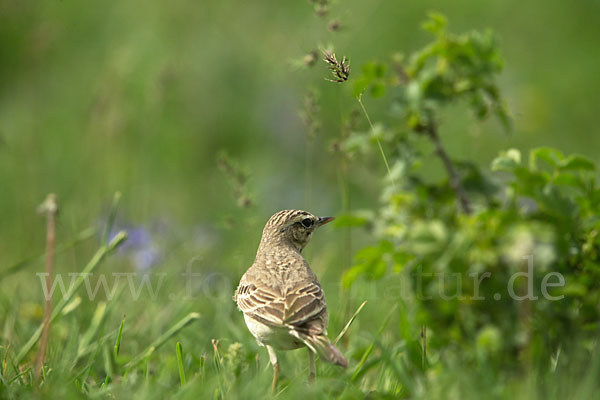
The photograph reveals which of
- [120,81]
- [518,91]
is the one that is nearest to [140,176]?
[120,81]

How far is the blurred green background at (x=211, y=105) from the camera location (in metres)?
7.55

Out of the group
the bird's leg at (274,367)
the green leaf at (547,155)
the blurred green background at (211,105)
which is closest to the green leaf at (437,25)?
the green leaf at (547,155)

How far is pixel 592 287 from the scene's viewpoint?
334cm

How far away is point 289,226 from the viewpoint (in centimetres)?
486

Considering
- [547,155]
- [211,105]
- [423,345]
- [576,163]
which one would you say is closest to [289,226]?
[423,345]

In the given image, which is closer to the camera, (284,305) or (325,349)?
(325,349)

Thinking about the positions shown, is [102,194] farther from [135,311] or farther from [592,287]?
[592,287]

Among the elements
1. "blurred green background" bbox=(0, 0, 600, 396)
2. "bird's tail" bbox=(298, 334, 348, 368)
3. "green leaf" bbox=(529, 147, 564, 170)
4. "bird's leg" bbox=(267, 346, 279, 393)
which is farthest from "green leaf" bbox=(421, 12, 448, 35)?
"blurred green background" bbox=(0, 0, 600, 396)

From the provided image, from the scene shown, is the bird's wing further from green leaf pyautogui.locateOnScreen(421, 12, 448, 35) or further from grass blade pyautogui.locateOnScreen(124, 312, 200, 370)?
green leaf pyautogui.locateOnScreen(421, 12, 448, 35)

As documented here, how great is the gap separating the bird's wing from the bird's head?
0.61 m

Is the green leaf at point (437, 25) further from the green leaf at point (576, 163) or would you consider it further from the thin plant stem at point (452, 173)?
the green leaf at point (576, 163)

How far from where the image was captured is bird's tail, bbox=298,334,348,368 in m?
3.37

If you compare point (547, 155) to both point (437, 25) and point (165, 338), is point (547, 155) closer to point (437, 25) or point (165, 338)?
point (437, 25)

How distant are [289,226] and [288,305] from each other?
3.35ft
